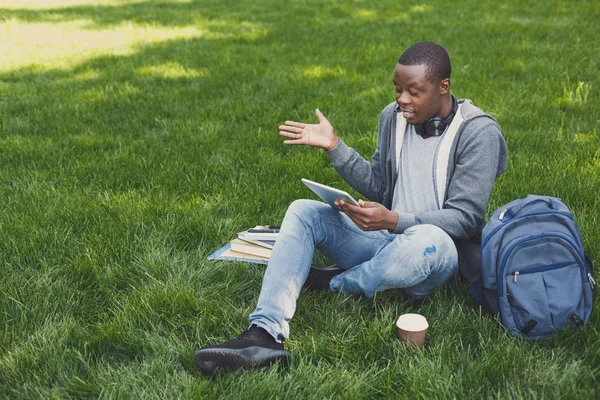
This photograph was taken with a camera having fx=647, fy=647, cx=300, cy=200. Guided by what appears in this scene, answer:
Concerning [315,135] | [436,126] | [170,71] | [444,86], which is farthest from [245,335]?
[170,71]

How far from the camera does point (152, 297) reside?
9.62 ft

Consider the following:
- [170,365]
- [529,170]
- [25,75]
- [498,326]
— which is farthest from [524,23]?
→ [170,365]

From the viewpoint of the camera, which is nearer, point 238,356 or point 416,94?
point 238,356

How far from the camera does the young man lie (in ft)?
8.89

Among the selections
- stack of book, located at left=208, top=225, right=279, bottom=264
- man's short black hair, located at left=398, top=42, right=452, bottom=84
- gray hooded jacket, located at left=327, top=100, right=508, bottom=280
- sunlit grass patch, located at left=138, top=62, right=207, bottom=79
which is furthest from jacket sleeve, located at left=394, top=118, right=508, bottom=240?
sunlit grass patch, located at left=138, top=62, right=207, bottom=79

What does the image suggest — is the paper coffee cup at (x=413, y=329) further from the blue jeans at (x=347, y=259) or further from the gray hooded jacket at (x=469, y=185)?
the gray hooded jacket at (x=469, y=185)

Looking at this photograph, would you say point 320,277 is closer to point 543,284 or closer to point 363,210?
point 363,210

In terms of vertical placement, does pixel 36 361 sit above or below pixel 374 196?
below

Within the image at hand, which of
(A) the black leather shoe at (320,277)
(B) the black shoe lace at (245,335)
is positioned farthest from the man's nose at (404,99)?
(B) the black shoe lace at (245,335)

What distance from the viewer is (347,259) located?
3100mm

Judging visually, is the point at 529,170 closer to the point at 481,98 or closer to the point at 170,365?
the point at 481,98

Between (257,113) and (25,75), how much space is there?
309 centimetres

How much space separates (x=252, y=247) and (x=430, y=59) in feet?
4.16

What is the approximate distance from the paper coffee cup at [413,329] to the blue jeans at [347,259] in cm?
21
